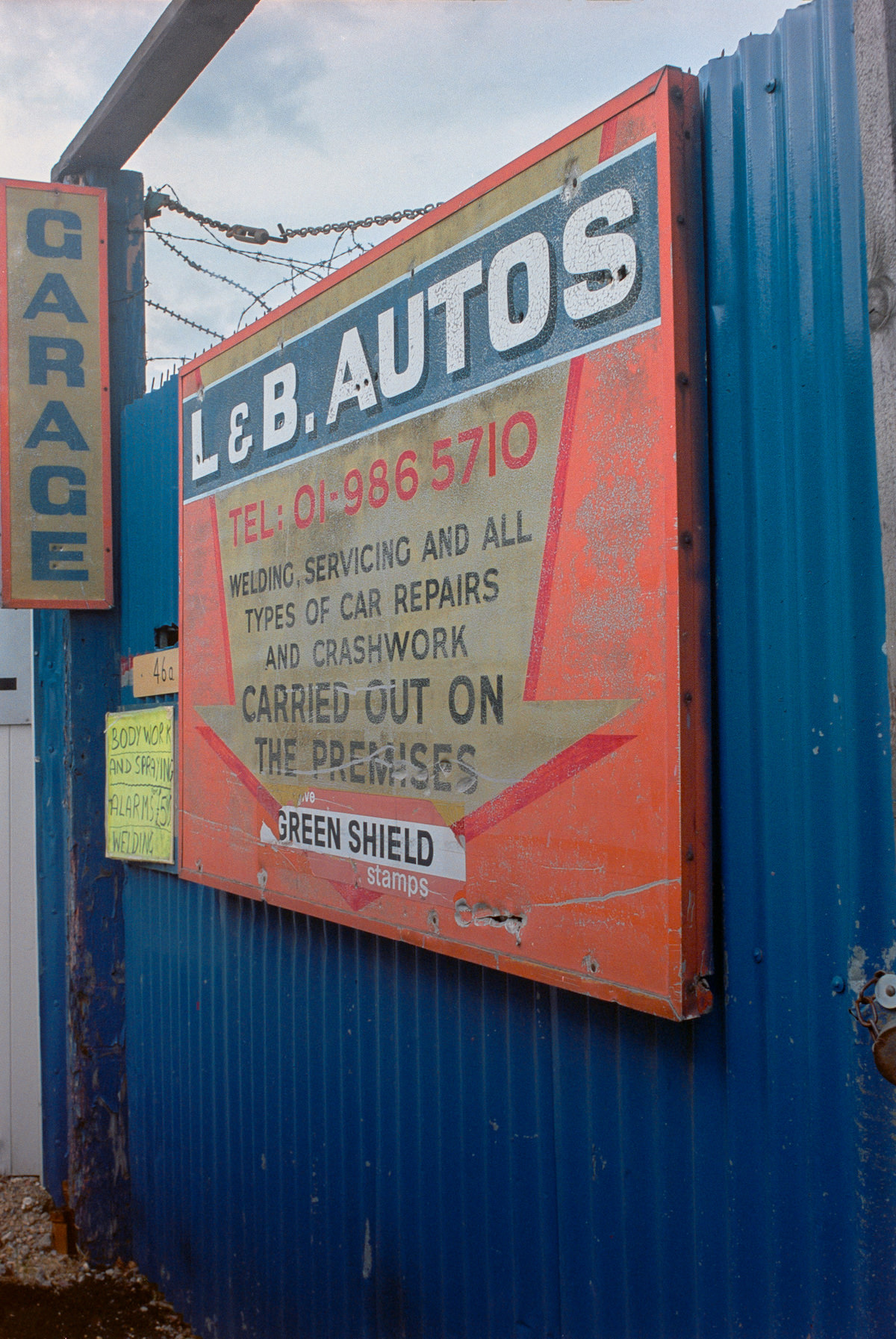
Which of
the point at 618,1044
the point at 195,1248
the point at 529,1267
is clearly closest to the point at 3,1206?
the point at 195,1248

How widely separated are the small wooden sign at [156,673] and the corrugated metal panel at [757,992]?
176 cm

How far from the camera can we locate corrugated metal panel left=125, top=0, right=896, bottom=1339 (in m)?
1.67

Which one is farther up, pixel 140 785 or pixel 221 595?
pixel 221 595

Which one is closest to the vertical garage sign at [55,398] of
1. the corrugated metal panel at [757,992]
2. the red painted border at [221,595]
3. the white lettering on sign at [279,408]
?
the red painted border at [221,595]

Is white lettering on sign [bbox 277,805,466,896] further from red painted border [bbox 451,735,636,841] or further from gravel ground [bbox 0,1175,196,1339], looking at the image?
gravel ground [bbox 0,1175,196,1339]

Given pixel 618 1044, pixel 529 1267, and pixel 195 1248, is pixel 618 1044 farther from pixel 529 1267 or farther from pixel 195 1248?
pixel 195 1248

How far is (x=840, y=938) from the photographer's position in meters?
1.68

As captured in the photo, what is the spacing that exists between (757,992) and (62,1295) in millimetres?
3584

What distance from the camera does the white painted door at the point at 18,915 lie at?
5.02 meters

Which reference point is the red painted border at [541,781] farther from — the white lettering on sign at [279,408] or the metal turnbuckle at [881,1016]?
the white lettering on sign at [279,408]

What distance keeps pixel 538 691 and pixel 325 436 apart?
1112 millimetres

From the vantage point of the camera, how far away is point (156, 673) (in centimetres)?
403

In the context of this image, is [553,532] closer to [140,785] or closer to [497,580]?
[497,580]

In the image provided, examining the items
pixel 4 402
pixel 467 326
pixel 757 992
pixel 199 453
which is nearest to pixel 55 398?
pixel 4 402
